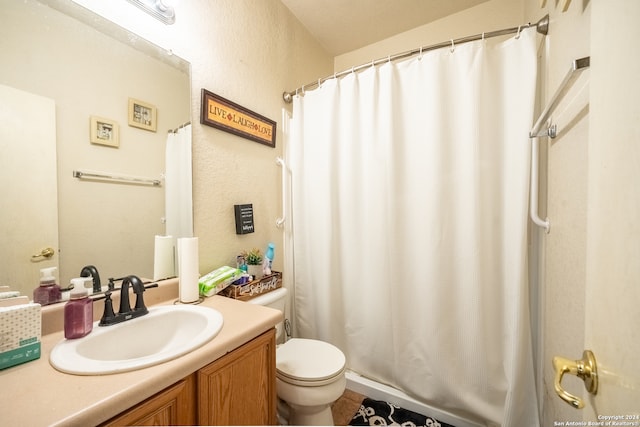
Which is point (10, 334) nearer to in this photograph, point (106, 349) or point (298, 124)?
point (106, 349)

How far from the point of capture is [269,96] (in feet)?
5.33

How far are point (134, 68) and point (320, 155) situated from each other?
101 cm

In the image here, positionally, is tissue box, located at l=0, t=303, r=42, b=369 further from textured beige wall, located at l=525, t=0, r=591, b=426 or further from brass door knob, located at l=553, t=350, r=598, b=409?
textured beige wall, located at l=525, t=0, r=591, b=426

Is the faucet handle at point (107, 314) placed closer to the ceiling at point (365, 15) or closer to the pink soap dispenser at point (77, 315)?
the pink soap dispenser at point (77, 315)

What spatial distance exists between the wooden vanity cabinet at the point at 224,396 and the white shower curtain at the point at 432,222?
0.76 m

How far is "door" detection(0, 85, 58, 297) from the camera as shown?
2.37 ft

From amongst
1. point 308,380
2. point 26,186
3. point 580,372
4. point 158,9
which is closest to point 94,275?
point 26,186

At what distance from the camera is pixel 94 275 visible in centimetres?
91

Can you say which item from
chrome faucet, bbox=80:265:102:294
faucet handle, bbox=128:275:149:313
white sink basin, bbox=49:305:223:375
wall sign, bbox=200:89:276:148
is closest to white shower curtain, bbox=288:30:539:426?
wall sign, bbox=200:89:276:148

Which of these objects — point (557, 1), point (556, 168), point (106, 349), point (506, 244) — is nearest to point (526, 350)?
point (506, 244)

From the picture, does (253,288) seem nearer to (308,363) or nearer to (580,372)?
(308,363)

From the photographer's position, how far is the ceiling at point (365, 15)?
1610 millimetres

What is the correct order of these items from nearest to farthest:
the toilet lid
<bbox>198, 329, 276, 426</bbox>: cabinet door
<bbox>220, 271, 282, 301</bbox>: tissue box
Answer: <bbox>198, 329, 276, 426</bbox>: cabinet door → the toilet lid → <bbox>220, 271, 282, 301</bbox>: tissue box

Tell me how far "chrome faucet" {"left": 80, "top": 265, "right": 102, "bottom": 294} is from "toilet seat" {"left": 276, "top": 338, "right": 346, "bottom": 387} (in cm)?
80
